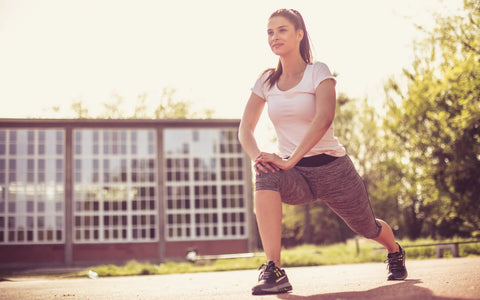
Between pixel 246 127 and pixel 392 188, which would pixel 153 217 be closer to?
pixel 392 188

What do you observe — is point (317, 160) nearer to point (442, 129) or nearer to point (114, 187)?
point (442, 129)

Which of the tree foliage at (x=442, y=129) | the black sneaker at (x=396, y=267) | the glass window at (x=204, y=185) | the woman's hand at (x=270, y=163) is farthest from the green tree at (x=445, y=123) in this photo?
the woman's hand at (x=270, y=163)

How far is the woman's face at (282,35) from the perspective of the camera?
13.5 feet

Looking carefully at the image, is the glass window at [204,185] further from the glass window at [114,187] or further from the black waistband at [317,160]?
the black waistband at [317,160]

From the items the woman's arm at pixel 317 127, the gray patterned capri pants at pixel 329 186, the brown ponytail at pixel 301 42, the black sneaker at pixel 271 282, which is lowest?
the black sneaker at pixel 271 282

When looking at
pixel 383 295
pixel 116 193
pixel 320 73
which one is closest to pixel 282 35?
pixel 320 73

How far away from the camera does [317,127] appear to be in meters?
3.83

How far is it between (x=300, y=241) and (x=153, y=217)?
16611mm

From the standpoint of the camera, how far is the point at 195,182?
123ft

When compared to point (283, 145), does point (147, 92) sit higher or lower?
higher

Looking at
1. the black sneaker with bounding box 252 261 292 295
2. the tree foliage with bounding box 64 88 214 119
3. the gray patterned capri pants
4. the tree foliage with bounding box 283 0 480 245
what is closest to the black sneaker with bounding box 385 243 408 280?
the gray patterned capri pants

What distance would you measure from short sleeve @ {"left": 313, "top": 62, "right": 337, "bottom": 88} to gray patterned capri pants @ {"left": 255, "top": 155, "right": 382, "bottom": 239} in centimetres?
55

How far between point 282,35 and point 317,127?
0.73 metres

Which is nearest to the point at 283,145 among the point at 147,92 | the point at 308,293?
the point at 308,293
